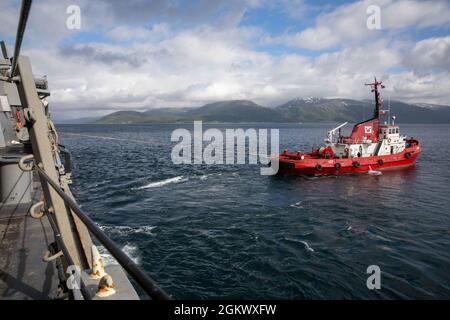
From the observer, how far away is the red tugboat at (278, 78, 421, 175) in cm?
3922

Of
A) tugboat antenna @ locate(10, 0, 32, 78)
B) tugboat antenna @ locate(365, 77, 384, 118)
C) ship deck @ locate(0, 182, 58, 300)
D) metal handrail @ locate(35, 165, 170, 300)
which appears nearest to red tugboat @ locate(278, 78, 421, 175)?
tugboat antenna @ locate(365, 77, 384, 118)

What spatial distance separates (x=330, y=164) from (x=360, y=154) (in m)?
6.61

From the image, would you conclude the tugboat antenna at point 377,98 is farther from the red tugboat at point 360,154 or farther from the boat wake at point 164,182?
the boat wake at point 164,182

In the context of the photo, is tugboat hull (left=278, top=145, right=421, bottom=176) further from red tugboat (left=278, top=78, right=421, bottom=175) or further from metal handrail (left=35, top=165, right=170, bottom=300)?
metal handrail (left=35, top=165, right=170, bottom=300)

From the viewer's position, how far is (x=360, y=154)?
43062 mm

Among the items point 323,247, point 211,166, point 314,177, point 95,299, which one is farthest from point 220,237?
point 211,166

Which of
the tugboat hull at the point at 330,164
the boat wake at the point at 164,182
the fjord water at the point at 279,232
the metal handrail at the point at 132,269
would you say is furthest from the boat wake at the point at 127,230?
the tugboat hull at the point at 330,164

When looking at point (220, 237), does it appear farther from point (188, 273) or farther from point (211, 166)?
point (211, 166)

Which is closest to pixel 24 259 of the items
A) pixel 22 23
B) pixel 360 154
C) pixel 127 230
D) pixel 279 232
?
pixel 22 23

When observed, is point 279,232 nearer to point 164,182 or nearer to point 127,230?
point 127,230

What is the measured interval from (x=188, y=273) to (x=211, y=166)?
3209cm
